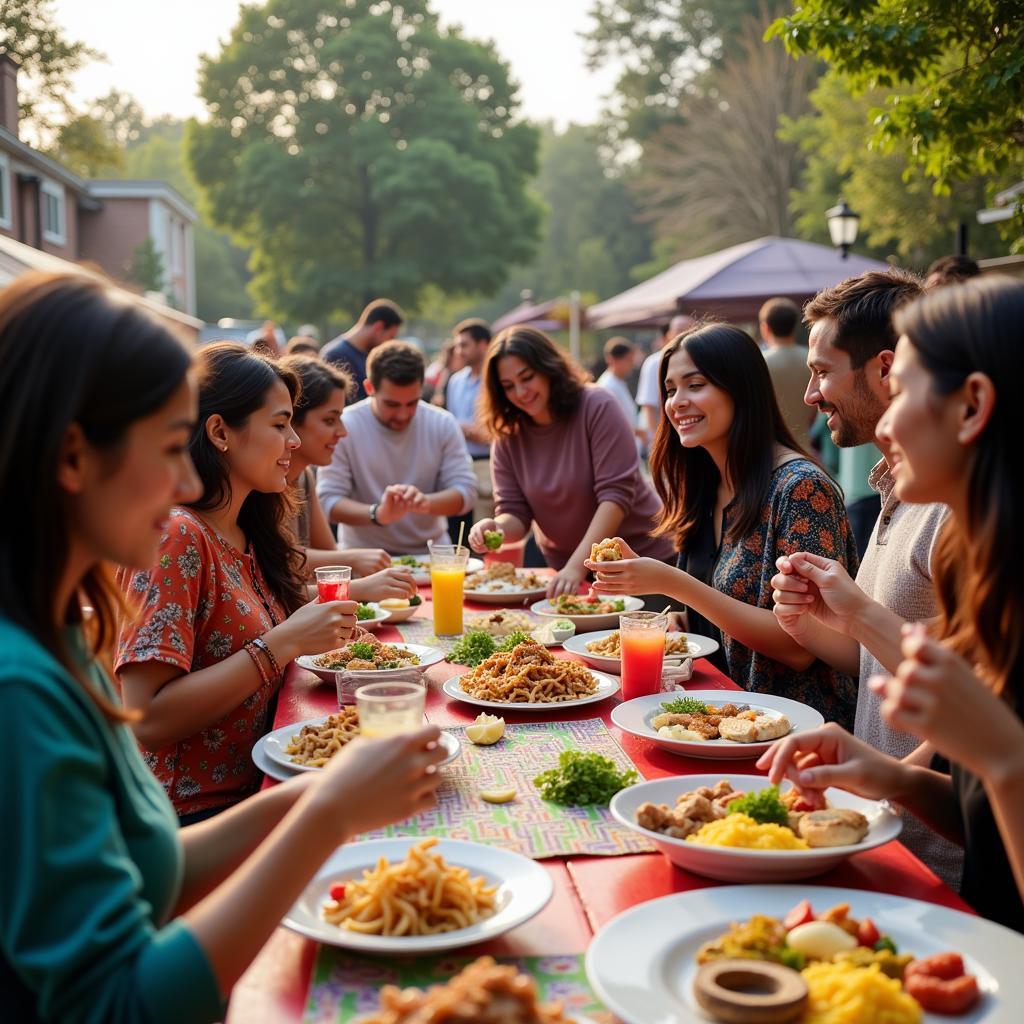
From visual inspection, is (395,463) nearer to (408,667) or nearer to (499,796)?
(408,667)

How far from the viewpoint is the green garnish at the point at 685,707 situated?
8.91 ft

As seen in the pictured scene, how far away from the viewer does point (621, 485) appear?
5.52 meters

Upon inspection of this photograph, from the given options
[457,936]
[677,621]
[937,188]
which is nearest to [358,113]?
[937,188]

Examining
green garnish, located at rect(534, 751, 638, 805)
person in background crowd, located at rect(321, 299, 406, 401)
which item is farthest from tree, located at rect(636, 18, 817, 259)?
green garnish, located at rect(534, 751, 638, 805)

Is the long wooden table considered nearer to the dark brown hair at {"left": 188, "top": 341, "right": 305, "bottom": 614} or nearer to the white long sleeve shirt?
the dark brown hair at {"left": 188, "top": 341, "right": 305, "bottom": 614}

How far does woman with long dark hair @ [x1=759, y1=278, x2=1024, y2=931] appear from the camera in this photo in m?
1.45

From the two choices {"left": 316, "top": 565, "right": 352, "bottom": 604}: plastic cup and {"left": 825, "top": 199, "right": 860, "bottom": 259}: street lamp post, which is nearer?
{"left": 316, "top": 565, "right": 352, "bottom": 604}: plastic cup

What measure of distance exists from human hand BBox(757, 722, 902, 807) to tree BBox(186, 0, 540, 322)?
3305 cm

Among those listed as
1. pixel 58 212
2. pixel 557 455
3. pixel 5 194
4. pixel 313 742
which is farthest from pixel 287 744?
pixel 58 212

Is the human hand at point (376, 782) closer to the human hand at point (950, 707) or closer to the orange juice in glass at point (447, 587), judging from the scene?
the human hand at point (950, 707)

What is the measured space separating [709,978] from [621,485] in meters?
4.18

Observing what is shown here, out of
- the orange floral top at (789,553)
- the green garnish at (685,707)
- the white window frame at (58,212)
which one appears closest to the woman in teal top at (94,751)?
the green garnish at (685,707)

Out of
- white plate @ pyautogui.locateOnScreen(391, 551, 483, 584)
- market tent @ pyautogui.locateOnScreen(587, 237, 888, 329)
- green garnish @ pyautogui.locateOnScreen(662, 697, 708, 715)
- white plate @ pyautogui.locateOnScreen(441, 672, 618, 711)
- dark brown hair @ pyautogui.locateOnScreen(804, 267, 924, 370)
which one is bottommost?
white plate @ pyautogui.locateOnScreen(391, 551, 483, 584)

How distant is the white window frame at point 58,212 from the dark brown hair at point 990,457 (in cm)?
2968
